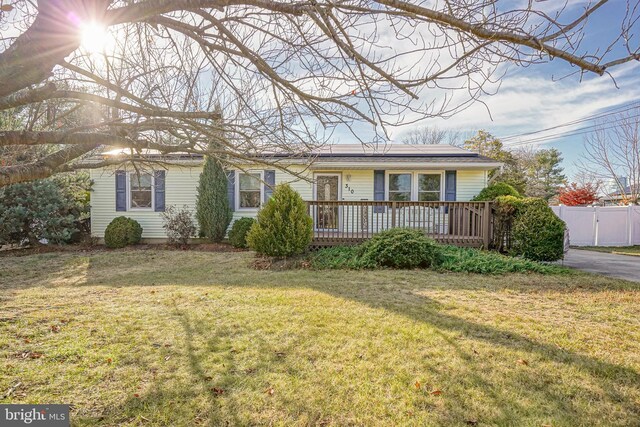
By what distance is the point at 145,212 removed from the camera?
11688 mm

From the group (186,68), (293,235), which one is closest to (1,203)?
(293,235)

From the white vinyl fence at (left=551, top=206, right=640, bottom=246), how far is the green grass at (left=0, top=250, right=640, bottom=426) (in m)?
9.48

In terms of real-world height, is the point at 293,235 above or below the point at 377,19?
below

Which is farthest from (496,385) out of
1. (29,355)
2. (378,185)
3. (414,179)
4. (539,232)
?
(414,179)

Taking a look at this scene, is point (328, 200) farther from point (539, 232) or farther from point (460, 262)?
point (539, 232)

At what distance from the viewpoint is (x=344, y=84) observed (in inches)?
124

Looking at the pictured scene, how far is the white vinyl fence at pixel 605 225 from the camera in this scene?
13.1m

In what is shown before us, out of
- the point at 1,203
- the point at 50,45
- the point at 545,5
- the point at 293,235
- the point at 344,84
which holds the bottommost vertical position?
the point at 293,235

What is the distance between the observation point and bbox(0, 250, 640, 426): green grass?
2180 millimetres

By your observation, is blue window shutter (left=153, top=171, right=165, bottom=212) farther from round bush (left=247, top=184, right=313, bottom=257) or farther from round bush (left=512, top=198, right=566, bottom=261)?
round bush (left=512, top=198, right=566, bottom=261)

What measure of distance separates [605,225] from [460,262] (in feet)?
34.6

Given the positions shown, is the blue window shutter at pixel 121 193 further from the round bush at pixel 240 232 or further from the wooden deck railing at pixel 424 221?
the wooden deck railing at pixel 424 221

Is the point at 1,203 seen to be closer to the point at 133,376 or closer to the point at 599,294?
the point at 133,376

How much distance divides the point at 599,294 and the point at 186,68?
696 centimetres
